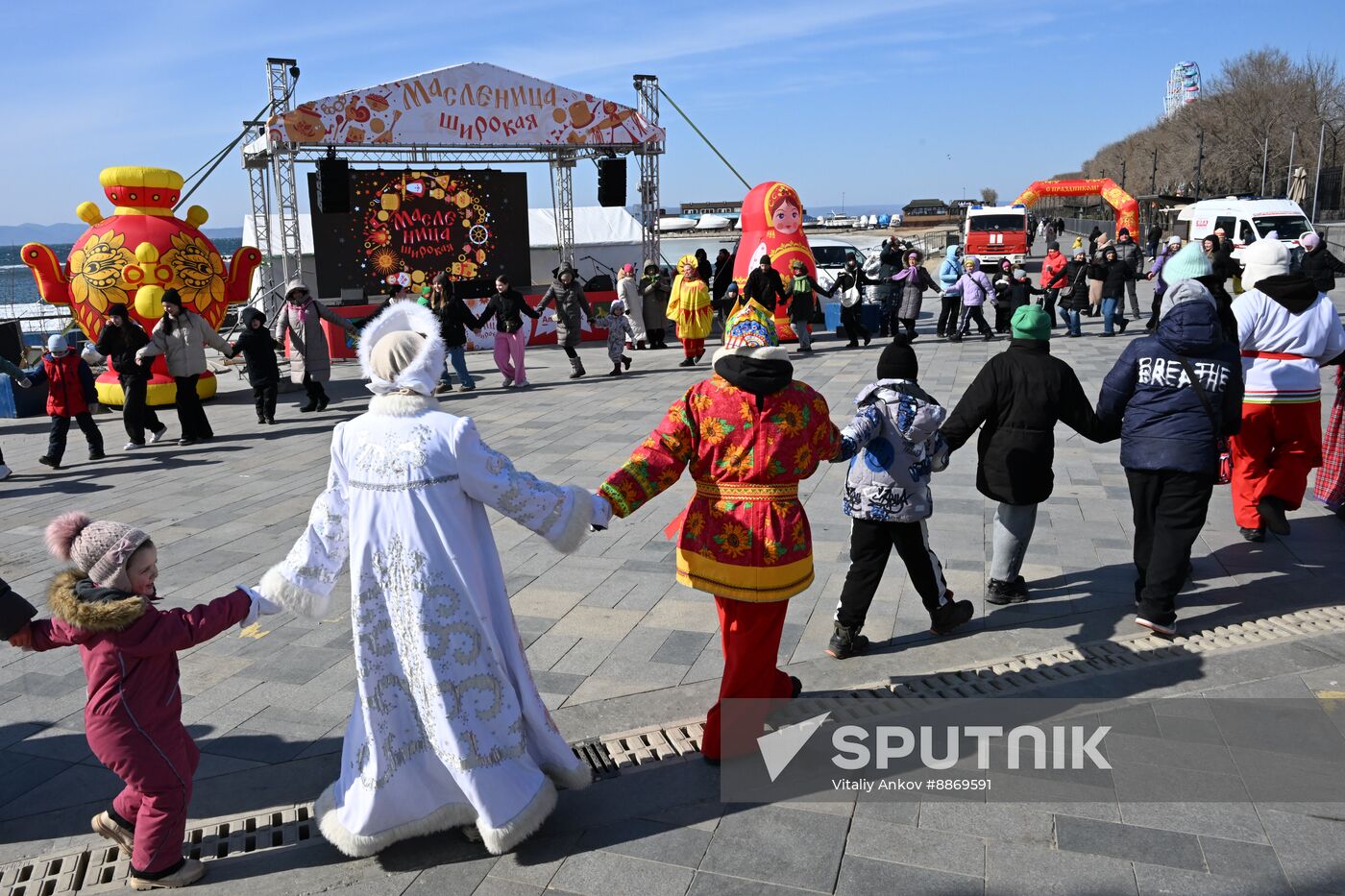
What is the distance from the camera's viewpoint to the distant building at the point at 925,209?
4351 inches

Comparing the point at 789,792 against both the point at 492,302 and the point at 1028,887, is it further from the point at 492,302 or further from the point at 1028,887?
the point at 492,302

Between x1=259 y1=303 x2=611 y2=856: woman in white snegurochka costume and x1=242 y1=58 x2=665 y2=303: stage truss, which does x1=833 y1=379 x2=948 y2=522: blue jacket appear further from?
x1=242 y1=58 x2=665 y2=303: stage truss

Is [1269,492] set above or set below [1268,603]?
above

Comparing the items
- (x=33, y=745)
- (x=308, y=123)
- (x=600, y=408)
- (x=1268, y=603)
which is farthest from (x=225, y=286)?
(x=1268, y=603)

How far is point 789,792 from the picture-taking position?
3.46 m

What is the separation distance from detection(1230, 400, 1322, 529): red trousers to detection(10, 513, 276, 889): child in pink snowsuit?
5.46 m

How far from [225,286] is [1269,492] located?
12.1 metres

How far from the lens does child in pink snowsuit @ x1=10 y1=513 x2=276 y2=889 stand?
2797 millimetres

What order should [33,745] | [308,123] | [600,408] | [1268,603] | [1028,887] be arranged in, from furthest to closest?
1. [308,123]
2. [600,408]
3. [1268,603]
4. [33,745]
5. [1028,887]

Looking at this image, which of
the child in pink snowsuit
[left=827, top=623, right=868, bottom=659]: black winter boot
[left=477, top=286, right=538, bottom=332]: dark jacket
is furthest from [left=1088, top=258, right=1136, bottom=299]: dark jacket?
the child in pink snowsuit

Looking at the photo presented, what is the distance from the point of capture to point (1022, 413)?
4.68 metres

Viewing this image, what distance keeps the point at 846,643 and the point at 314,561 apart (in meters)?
2.45

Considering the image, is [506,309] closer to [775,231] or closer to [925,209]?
[775,231]

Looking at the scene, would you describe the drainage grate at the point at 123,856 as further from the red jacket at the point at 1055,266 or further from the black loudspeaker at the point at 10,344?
the red jacket at the point at 1055,266
